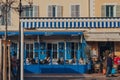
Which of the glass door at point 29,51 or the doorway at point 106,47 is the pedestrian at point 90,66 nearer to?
the doorway at point 106,47

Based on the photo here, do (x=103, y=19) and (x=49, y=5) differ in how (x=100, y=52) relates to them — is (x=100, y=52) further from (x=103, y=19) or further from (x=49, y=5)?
(x=103, y=19)

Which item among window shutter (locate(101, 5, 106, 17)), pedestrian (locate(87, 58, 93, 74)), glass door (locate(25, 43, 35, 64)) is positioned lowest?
pedestrian (locate(87, 58, 93, 74))

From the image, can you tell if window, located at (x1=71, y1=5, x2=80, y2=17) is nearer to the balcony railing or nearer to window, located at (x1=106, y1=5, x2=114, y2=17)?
window, located at (x1=106, y1=5, x2=114, y2=17)

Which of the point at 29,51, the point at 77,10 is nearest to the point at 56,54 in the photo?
the point at 29,51

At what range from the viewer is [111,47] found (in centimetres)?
4059

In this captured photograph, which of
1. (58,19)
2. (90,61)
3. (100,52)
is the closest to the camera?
(58,19)

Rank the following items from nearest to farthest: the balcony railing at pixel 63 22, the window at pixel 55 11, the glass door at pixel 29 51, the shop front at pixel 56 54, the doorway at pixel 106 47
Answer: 1. the balcony railing at pixel 63 22
2. the shop front at pixel 56 54
3. the glass door at pixel 29 51
4. the doorway at pixel 106 47
5. the window at pixel 55 11

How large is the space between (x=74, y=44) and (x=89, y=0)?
373 cm

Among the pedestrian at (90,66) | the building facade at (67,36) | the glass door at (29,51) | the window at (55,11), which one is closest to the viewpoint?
the pedestrian at (90,66)

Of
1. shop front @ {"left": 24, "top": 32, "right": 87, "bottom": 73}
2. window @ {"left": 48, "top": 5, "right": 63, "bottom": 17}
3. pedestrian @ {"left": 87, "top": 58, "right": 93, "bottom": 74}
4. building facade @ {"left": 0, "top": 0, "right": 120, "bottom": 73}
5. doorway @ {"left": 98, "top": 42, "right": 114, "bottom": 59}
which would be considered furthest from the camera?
window @ {"left": 48, "top": 5, "right": 63, "bottom": 17}

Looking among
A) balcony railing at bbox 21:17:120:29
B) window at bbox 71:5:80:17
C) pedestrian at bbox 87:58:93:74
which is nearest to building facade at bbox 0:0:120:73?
window at bbox 71:5:80:17

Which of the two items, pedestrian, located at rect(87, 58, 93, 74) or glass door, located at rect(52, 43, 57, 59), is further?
glass door, located at rect(52, 43, 57, 59)

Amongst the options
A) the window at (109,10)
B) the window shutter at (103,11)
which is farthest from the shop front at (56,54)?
the window at (109,10)

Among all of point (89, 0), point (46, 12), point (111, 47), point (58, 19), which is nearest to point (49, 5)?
point (46, 12)
